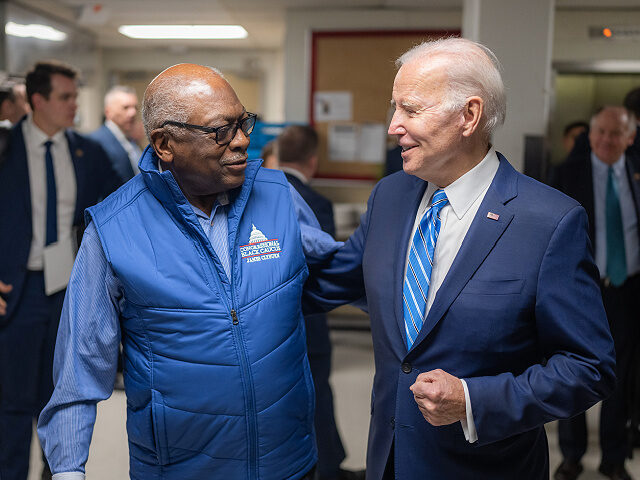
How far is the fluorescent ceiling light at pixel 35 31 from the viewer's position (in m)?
5.30

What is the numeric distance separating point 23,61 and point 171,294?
16.9 feet

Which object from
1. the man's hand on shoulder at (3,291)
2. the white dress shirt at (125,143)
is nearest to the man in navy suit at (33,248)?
the man's hand on shoulder at (3,291)

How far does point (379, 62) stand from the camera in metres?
5.49

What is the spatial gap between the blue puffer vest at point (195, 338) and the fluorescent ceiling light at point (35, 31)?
15.7ft

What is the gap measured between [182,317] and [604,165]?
7.97ft

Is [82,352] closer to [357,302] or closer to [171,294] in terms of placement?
[171,294]

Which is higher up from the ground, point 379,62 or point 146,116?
point 379,62

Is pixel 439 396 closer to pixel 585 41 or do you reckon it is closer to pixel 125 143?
pixel 125 143

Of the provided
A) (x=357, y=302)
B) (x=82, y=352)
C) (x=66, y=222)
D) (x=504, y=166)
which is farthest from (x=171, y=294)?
(x=66, y=222)

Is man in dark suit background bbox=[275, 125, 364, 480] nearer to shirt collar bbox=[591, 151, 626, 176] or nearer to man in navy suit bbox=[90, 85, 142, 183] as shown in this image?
shirt collar bbox=[591, 151, 626, 176]

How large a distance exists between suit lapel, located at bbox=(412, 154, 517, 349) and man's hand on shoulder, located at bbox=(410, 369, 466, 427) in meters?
0.12

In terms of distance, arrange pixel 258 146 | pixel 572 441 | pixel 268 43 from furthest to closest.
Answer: pixel 268 43, pixel 258 146, pixel 572 441

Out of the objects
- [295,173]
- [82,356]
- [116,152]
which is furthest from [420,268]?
[116,152]

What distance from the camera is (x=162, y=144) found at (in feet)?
4.52
